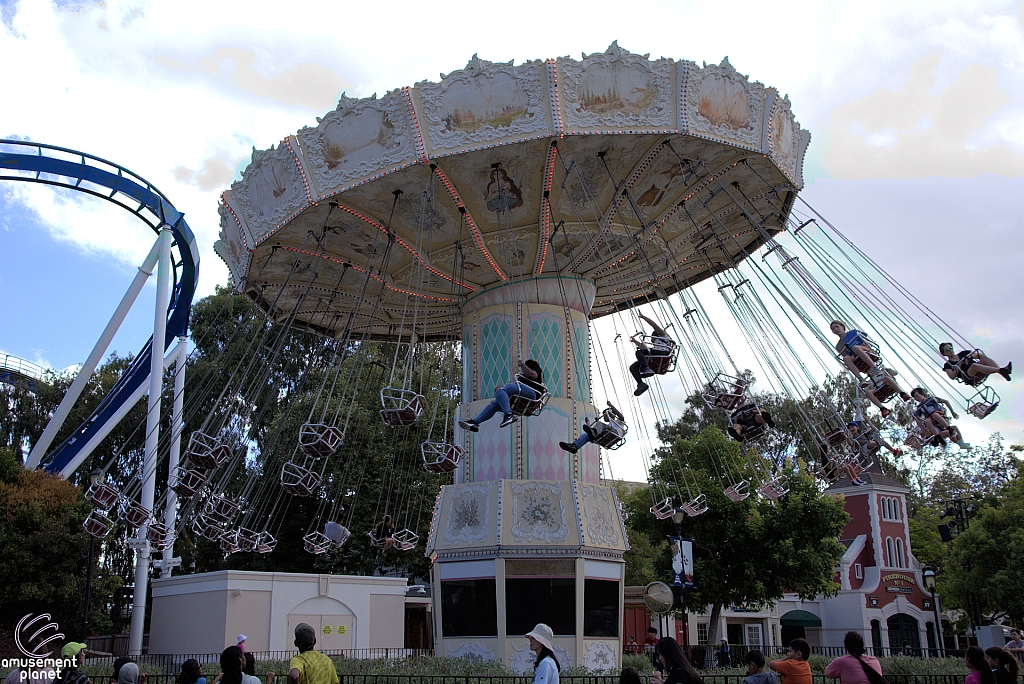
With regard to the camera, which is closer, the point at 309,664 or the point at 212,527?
the point at 309,664

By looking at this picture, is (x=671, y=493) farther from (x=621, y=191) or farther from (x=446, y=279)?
(x=621, y=191)

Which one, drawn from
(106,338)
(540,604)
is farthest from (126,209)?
(540,604)

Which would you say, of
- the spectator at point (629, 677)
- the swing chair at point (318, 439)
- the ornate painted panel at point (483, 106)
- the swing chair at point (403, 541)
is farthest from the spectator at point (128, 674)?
the swing chair at point (403, 541)

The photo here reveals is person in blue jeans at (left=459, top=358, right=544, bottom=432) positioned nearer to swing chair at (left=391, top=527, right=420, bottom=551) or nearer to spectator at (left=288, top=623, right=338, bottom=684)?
swing chair at (left=391, top=527, right=420, bottom=551)

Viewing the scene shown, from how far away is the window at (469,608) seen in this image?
1437cm

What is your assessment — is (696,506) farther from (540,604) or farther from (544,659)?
(544,659)

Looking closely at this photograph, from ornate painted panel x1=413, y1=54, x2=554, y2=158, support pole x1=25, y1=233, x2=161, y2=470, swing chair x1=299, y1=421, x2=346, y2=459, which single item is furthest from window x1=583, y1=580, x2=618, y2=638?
support pole x1=25, y1=233, x2=161, y2=470

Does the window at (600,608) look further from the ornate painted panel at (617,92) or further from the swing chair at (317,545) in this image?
the ornate painted panel at (617,92)

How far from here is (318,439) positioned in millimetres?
12625

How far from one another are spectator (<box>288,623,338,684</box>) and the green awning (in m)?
34.0

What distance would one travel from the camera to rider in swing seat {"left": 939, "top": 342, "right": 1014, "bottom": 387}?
1212 centimetres

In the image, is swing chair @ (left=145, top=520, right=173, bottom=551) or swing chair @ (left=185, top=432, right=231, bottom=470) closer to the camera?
swing chair @ (left=185, top=432, right=231, bottom=470)

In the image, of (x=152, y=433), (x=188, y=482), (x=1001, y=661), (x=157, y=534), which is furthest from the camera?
(x=152, y=433)

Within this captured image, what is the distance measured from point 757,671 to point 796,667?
0.37m
